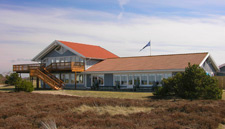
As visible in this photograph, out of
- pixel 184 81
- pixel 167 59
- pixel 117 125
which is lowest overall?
pixel 117 125

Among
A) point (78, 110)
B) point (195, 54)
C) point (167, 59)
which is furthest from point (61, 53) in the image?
point (78, 110)

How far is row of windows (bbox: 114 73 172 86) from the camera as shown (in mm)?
29641

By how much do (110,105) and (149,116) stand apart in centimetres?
392

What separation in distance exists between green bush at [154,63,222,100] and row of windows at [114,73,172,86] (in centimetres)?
856

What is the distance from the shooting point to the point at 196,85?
19.4m

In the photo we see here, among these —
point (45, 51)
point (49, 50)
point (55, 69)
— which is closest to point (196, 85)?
point (55, 69)

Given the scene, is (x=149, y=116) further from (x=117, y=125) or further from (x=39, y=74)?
(x=39, y=74)

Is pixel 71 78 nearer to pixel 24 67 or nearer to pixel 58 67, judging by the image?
pixel 58 67

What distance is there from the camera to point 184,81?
20.1 metres

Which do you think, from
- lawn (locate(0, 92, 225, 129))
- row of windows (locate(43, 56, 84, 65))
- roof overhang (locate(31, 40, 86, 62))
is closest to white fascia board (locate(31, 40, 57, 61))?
roof overhang (locate(31, 40, 86, 62))

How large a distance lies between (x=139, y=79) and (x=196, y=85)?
12049 millimetres

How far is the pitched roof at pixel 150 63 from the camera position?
29453 mm

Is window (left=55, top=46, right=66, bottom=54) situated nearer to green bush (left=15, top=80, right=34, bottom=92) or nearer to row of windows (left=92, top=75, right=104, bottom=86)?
row of windows (left=92, top=75, right=104, bottom=86)

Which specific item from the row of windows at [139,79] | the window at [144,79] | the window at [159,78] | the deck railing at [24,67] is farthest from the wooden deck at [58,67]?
the window at [159,78]
